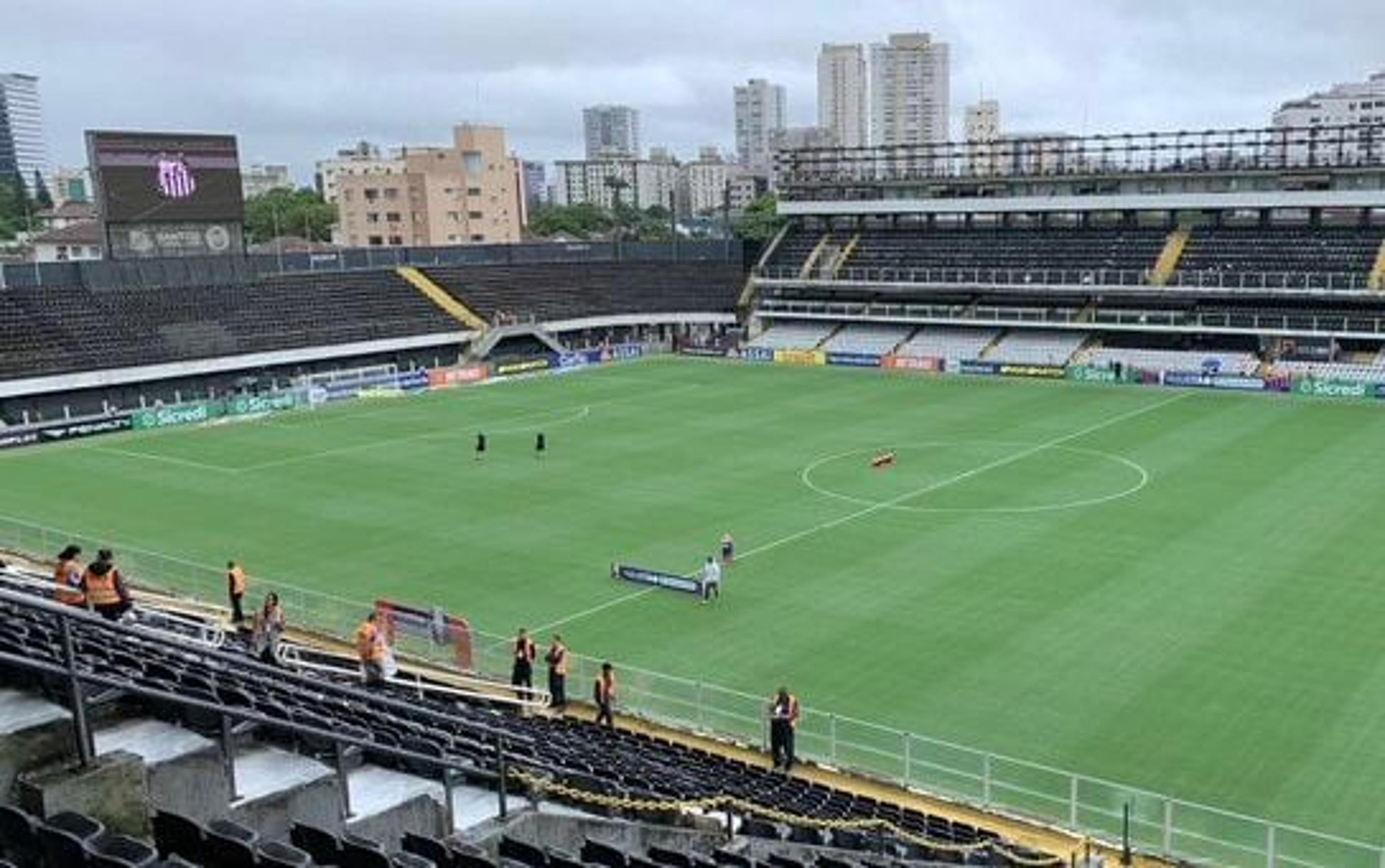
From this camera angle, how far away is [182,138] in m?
62.3

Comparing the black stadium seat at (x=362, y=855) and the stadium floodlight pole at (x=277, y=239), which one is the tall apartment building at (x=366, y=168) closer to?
the stadium floodlight pole at (x=277, y=239)

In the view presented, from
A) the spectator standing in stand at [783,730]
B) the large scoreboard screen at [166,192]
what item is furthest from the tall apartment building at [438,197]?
the spectator standing in stand at [783,730]

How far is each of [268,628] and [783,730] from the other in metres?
8.79

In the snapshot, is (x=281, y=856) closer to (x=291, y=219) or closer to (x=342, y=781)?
(x=342, y=781)

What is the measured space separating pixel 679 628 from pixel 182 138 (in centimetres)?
4770

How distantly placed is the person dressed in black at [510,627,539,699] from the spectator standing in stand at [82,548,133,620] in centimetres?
654

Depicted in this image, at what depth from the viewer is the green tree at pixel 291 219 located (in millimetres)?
149000

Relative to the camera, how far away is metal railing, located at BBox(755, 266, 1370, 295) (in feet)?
200

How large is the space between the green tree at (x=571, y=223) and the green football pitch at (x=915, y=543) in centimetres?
10290

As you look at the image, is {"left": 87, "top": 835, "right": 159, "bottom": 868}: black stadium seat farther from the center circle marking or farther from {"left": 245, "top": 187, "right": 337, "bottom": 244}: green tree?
{"left": 245, "top": 187, "right": 337, "bottom": 244}: green tree

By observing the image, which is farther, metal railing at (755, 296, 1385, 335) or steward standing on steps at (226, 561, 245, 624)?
metal railing at (755, 296, 1385, 335)

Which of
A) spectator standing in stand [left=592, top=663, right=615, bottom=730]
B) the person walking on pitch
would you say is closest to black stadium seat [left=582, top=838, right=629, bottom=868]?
spectator standing in stand [left=592, top=663, right=615, bottom=730]

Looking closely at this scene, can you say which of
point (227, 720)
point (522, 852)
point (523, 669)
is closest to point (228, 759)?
point (227, 720)

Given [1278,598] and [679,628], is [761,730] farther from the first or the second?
[1278,598]
